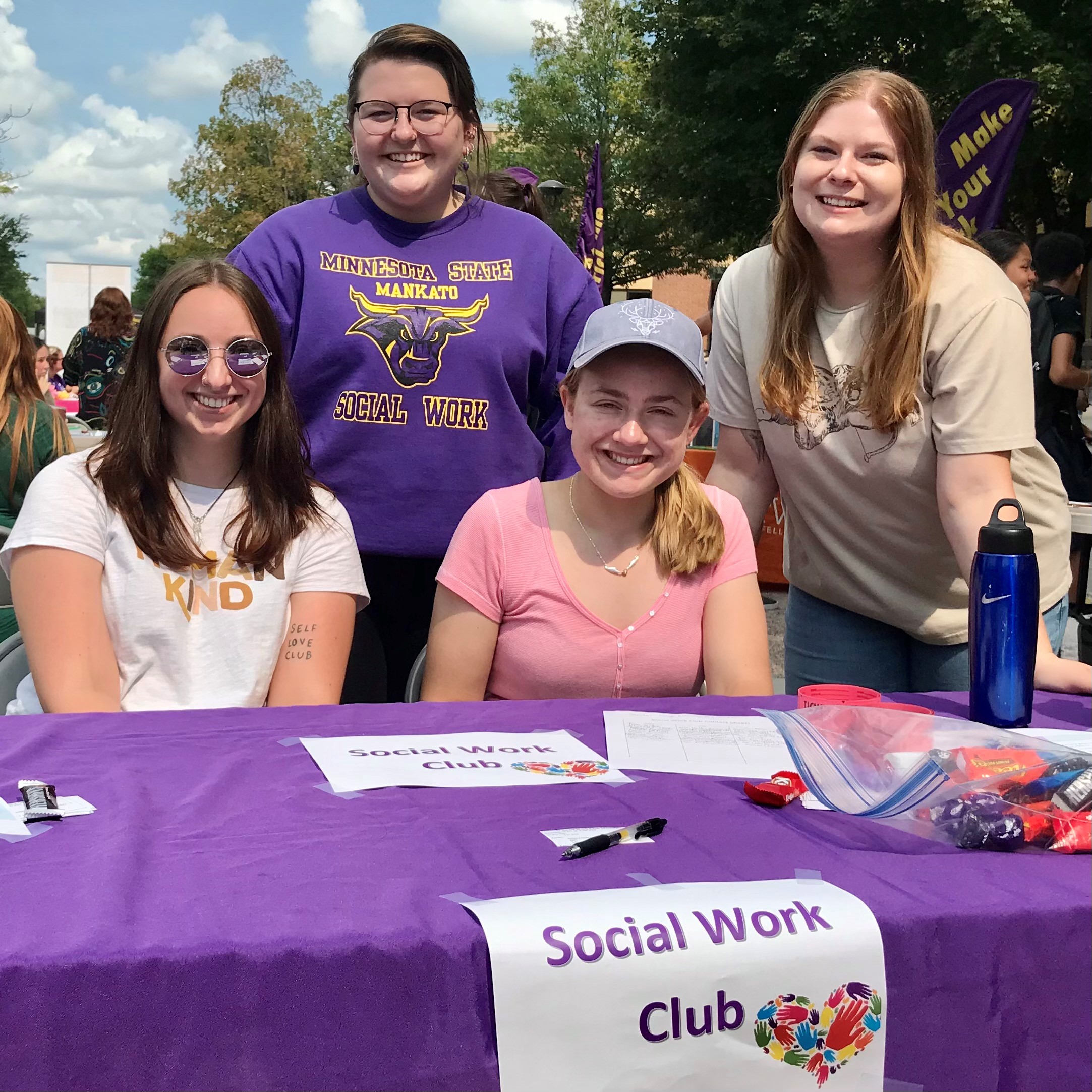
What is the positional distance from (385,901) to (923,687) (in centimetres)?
167

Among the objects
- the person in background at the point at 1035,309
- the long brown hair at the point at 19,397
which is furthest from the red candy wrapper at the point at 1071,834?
the person in background at the point at 1035,309

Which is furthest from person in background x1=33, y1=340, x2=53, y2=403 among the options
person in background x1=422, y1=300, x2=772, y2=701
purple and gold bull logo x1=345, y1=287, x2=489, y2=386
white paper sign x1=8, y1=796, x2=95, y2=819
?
white paper sign x1=8, y1=796, x2=95, y2=819

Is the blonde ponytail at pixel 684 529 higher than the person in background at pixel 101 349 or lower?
lower

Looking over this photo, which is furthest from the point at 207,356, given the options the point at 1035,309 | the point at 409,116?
the point at 1035,309

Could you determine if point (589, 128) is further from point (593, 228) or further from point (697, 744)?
point (697, 744)

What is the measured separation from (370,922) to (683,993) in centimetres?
29

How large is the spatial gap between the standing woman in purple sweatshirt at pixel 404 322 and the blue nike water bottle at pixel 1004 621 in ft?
3.96

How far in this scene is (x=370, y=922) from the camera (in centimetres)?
110

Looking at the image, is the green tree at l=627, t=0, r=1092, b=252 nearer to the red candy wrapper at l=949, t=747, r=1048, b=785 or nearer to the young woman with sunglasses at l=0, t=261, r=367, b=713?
the young woman with sunglasses at l=0, t=261, r=367, b=713

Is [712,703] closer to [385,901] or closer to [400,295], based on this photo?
[385,901]

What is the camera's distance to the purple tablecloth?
1.04m

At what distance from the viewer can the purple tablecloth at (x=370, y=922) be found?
104 centimetres

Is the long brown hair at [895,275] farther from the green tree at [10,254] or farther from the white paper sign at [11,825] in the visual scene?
the green tree at [10,254]

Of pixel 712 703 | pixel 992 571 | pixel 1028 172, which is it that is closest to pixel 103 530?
pixel 712 703
